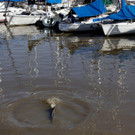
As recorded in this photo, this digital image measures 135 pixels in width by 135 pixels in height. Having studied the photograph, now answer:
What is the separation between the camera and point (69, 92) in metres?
8.32

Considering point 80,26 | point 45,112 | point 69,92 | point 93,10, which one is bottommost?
point 80,26

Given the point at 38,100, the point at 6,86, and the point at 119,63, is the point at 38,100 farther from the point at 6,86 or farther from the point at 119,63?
the point at 119,63

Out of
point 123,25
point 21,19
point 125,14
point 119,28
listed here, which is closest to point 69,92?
point 119,28

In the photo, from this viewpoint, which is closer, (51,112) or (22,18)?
(51,112)

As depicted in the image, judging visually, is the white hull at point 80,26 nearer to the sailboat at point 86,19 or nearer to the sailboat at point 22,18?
the sailboat at point 86,19

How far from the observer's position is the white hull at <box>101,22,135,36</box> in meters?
21.0

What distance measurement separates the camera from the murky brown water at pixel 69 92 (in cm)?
610

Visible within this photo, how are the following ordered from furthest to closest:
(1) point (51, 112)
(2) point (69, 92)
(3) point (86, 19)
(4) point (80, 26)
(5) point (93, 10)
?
(3) point (86, 19) < (5) point (93, 10) < (4) point (80, 26) < (2) point (69, 92) < (1) point (51, 112)

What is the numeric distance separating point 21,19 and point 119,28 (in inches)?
687

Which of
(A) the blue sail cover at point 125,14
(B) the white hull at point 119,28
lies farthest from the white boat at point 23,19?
(B) the white hull at point 119,28

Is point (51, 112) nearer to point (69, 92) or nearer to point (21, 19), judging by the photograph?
point (69, 92)

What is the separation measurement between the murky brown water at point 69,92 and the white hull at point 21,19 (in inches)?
753

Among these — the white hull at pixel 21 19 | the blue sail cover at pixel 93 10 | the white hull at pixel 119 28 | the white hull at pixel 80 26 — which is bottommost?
the white hull at pixel 21 19

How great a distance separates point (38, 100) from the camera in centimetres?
768
